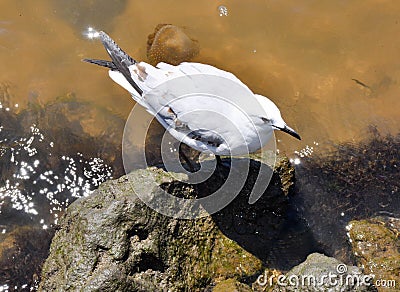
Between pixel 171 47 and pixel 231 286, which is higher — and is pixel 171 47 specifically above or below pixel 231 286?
above

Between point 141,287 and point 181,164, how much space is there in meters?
1.37

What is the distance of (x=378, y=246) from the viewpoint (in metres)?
4.20

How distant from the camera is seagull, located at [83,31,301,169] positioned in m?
3.64

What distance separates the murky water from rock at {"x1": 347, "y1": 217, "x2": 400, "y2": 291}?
0.93 meters

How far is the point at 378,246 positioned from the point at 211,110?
206cm

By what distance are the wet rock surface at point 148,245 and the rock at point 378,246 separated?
0.89 meters

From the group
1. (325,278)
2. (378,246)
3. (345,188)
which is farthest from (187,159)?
(378,246)

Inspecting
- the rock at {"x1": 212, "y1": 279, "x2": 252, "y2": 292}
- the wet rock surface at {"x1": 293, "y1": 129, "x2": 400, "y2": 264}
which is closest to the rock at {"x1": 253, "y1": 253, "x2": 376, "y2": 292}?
the rock at {"x1": 212, "y1": 279, "x2": 252, "y2": 292}

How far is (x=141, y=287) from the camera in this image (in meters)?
3.34

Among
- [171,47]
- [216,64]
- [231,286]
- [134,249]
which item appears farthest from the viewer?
[216,64]

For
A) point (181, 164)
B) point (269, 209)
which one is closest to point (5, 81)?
point (181, 164)

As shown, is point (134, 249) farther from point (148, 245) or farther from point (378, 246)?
point (378, 246)

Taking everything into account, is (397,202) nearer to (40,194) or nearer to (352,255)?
(352,255)

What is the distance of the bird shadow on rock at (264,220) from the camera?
400 centimetres
